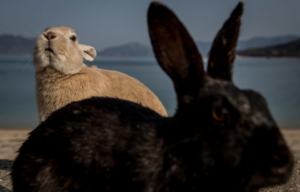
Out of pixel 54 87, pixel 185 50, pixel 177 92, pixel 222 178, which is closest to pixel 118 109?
pixel 177 92

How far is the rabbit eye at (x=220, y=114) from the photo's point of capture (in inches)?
95.5

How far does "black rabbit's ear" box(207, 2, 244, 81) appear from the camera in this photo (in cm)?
280

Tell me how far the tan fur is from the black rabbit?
7.64 ft

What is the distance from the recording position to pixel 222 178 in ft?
7.95

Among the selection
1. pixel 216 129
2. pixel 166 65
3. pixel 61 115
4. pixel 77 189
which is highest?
pixel 166 65

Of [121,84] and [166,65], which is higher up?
[166,65]

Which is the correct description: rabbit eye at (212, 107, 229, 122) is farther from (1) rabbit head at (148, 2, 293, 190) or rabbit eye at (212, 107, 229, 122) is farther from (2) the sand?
(2) the sand

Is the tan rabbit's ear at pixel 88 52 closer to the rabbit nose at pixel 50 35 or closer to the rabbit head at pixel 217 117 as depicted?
the rabbit nose at pixel 50 35

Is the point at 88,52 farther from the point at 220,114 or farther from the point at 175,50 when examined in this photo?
the point at 220,114

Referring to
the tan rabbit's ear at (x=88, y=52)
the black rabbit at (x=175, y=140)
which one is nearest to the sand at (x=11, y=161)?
the black rabbit at (x=175, y=140)

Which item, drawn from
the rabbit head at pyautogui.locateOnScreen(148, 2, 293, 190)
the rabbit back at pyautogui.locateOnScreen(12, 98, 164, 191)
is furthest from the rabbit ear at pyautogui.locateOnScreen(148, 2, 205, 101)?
the rabbit back at pyautogui.locateOnScreen(12, 98, 164, 191)

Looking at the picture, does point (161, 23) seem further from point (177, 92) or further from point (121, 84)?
point (121, 84)

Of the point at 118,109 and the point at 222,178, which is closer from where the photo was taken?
the point at 222,178

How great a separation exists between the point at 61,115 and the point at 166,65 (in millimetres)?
1298
